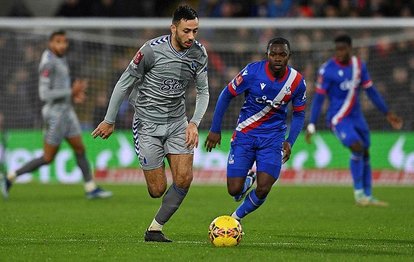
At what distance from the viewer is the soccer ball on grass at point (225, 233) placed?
10.0 m

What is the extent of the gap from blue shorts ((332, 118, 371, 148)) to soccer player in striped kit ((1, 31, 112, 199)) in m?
4.22

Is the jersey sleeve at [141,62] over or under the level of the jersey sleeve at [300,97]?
over

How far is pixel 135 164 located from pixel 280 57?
34.3 ft

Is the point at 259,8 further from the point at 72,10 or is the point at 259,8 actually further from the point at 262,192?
the point at 262,192

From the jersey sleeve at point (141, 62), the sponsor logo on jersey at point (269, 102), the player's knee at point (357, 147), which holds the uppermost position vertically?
the jersey sleeve at point (141, 62)

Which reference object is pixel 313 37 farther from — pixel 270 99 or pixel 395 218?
pixel 270 99

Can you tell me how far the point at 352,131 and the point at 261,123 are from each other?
15.6 ft

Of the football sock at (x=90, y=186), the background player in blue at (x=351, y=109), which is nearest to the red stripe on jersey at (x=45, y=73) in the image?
the football sock at (x=90, y=186)

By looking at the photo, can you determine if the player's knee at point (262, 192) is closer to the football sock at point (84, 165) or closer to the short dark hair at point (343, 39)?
the short dark hair at point (343, 39)

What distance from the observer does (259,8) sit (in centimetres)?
2397

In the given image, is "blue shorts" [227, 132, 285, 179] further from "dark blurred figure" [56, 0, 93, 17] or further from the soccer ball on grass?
"dark blurred figure" [56, 0, 93, 17]

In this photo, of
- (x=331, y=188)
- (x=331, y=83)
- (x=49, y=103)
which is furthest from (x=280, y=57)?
(x=331, y=188)

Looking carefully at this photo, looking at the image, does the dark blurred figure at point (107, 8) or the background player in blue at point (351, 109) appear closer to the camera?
the background player in blue at point (351, 109)

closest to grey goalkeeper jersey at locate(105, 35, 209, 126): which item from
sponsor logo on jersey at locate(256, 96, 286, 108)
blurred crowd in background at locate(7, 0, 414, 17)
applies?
sponsor logo on jersey at locate(256, 96, 286, 108)
